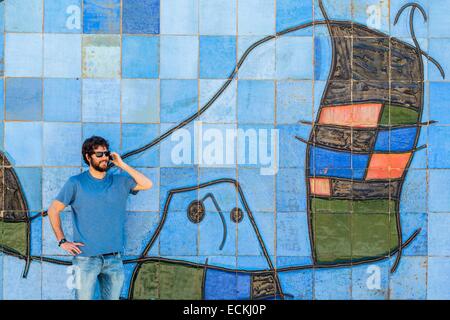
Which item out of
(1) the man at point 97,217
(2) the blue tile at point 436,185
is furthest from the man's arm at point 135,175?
(2) the blue tile at point 436,185

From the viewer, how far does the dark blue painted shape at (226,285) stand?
596cm

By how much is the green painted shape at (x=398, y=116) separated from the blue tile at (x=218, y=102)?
1303 mm

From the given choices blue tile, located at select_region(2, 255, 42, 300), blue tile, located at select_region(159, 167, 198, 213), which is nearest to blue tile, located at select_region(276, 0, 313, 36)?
blue tile, located at select_region(159, 167, 198, 213)

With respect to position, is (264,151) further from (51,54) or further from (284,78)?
(51,54)

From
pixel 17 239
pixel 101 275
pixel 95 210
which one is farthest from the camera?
pixel 17 239

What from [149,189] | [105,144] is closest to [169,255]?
[149,189]

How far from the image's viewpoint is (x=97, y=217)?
5.57 meters

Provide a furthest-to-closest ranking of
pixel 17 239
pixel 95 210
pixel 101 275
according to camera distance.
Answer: pixel 17 239
pixel 101 275
pixel 95 210

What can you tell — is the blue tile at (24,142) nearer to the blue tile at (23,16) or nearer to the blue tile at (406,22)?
the blue tile at (23,16)

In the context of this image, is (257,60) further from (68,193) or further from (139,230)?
(68,193)

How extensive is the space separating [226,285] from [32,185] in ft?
6.14

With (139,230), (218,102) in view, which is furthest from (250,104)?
(139,230)

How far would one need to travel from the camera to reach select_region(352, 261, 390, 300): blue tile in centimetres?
597

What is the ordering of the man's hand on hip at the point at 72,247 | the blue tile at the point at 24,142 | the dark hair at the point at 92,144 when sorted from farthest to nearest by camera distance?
1. the blue tile at the point at 24,142
2. the dark hair at the point at 92,144
3. the man's hand on hip at the point at 72,247
